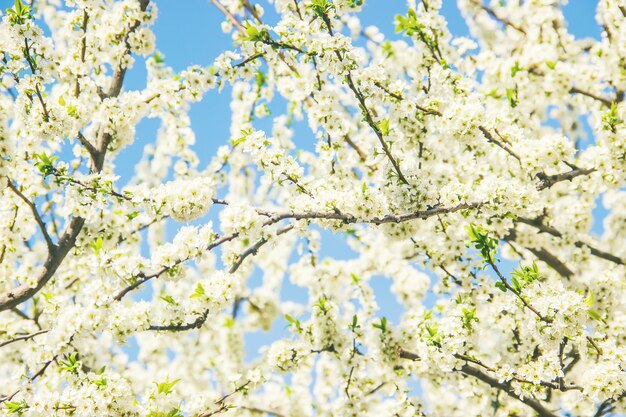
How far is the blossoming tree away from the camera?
17.4ft

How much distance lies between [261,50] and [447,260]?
3813 mm

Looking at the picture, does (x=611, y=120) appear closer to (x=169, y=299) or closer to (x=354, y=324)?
(x=354, y=324)

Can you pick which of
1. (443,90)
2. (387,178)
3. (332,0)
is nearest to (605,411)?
(387,178)

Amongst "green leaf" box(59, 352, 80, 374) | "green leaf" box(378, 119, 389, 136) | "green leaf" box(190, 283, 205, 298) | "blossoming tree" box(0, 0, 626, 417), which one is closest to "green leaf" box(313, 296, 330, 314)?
"blossoming tree" box(0, 0, 626, 417)

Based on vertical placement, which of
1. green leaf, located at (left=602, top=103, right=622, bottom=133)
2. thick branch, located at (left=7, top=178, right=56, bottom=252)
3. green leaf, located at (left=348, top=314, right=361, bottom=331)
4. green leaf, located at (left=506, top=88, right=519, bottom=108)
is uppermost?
green leaf, located at (left=506, top=88, right=519, bottom=108)

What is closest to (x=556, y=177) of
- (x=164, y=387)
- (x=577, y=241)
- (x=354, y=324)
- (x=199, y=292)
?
(x=577, y=241)

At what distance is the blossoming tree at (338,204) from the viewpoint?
5305 mm

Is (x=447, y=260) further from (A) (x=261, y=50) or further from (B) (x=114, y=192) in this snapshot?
(B) (x=114, y=192)

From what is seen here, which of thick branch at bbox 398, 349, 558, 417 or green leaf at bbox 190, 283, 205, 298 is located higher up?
green leaf at bbox 190, 283, 205, 298

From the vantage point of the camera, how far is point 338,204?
5.27 meters

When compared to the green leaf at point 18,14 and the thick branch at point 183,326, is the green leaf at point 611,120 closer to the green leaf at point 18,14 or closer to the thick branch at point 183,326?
the thick branch at point 183,326

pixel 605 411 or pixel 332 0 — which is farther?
pixel 605 411

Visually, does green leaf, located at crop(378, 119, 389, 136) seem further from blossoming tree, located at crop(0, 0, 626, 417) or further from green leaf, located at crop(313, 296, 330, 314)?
green leaf, located at crop(313, 296, 330, 314)

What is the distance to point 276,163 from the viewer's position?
18.2 feet
